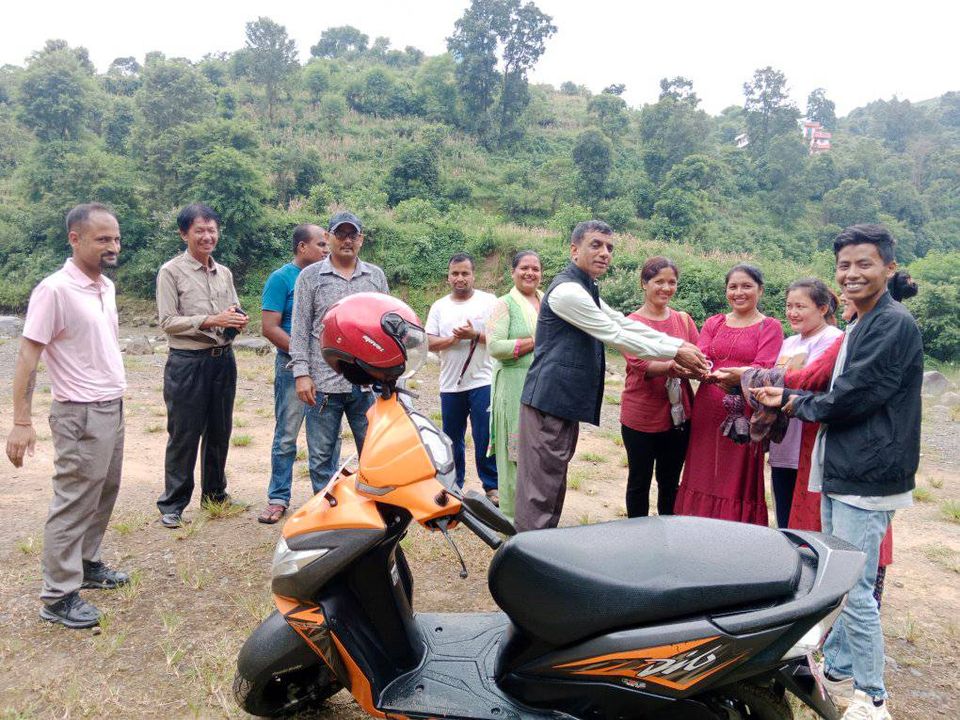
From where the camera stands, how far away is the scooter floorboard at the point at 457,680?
195 centimetres

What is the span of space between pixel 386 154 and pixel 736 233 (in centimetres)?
1757

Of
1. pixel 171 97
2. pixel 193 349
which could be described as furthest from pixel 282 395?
Result: pixel 171 97

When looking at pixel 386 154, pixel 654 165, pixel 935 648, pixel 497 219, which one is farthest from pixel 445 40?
pixel 935 648

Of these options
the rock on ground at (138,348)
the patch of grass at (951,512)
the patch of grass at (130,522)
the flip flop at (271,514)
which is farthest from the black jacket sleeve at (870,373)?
the rock on ground at (138,348)

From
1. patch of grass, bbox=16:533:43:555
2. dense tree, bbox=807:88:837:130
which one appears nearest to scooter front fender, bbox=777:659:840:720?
patch of grass, bbox=16:533:43:555

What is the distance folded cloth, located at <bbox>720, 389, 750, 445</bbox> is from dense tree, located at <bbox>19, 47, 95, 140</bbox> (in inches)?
1301

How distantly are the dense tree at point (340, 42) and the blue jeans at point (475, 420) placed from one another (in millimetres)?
69555

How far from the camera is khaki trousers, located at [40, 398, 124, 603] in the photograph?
2.92m

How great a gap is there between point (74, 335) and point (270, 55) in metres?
40.7

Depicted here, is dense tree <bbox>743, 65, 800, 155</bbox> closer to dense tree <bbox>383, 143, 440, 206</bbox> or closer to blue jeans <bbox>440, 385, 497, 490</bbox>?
dense tree <bbox>383, 143, 440, 206</bbox>

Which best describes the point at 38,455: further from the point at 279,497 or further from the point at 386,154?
the point at 386,154

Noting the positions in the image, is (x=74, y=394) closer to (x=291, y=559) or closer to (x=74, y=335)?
(x=74, y=335)

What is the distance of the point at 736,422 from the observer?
3334 millimetres

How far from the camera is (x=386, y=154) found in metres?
33.2
